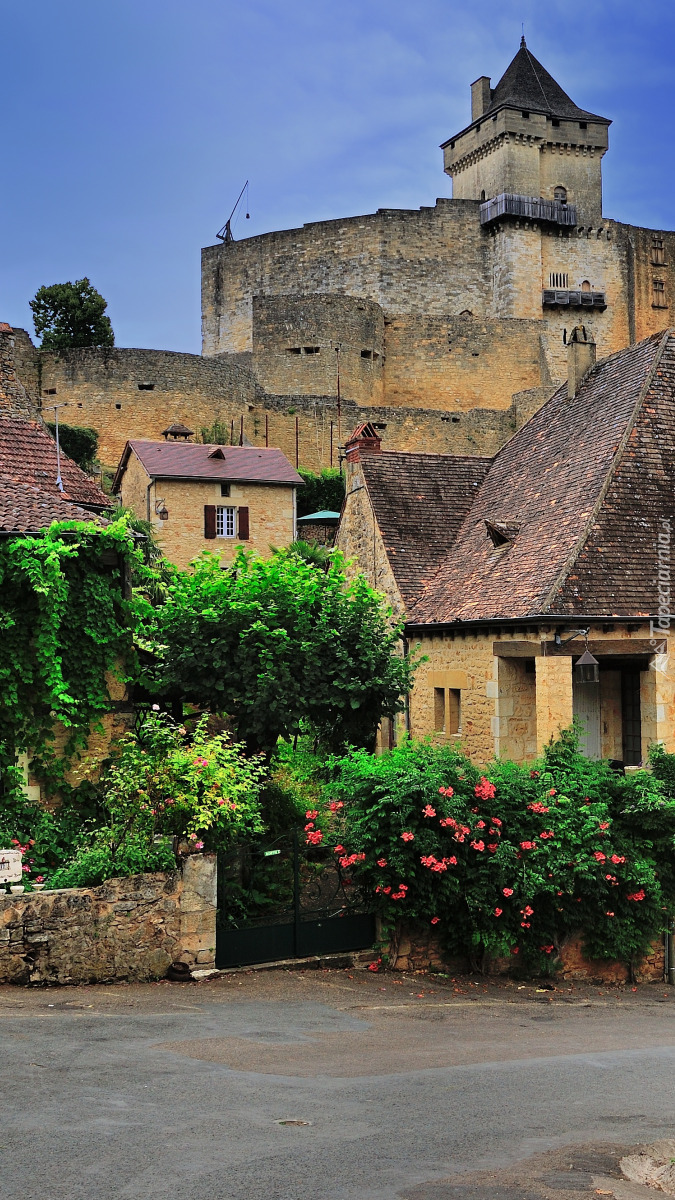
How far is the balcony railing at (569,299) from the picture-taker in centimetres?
5900

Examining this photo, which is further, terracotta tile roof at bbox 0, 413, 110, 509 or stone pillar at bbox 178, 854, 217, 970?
terracotta tile roof at bbox 0, 413, 110, 509

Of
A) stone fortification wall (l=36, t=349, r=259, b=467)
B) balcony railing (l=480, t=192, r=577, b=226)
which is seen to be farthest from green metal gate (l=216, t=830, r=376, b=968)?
balcony railing (l=480, t=192, r=577, b=226)

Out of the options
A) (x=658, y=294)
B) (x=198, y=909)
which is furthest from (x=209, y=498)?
(x=658, y=294)

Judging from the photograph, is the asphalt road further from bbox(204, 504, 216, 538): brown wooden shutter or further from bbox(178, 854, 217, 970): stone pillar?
bbox(204, 504, 216, 538): brown wooden shutter

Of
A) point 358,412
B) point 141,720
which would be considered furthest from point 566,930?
point 358,412

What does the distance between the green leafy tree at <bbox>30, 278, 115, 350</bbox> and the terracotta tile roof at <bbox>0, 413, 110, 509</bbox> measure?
131 feet

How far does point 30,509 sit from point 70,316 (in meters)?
43.1

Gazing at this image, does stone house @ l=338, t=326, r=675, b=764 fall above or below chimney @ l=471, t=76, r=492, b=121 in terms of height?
below

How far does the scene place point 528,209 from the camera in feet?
192

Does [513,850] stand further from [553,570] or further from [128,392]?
[128,392]

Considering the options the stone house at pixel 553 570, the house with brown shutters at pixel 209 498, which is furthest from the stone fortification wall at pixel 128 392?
the stone house at pixel 553 570

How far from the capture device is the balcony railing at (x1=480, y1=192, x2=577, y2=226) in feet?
191

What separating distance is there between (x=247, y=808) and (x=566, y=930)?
381 centimetres

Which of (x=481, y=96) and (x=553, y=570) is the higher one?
(x=481, y=96)
